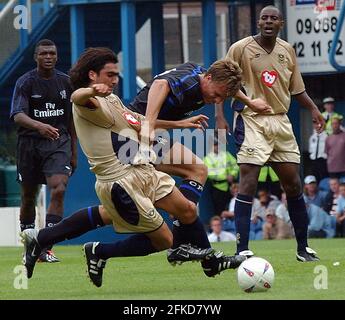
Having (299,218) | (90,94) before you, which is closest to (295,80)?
(299,218)

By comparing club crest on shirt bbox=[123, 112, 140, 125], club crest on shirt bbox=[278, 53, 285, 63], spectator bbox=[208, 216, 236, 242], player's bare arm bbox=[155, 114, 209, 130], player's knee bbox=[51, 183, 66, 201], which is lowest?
spectator bbox=[208, 216, 236, 242]

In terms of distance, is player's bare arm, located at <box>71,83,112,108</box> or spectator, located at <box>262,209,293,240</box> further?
spectator, located at <box>262,209,293,240</box>

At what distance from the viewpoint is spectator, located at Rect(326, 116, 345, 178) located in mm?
21609

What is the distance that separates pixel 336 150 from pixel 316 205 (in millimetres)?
1061

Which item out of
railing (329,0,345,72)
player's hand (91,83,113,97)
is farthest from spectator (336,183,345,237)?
player's hand (91,83,113,97)

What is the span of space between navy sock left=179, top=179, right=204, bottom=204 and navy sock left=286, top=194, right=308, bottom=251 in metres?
1.59

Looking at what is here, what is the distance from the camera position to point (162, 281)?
36.6 feet

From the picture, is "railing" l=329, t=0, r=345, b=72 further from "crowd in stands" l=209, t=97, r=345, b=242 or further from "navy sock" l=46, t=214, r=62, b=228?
"navy sock" l=46, t=214, r=62, b=228

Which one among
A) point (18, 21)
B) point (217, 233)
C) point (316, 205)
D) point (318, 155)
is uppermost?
point (18, 21)

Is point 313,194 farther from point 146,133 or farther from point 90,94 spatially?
point 90,94

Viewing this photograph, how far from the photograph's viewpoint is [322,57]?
901 inches

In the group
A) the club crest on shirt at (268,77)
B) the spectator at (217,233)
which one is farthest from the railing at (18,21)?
the club crest on shirt at (268,77)
